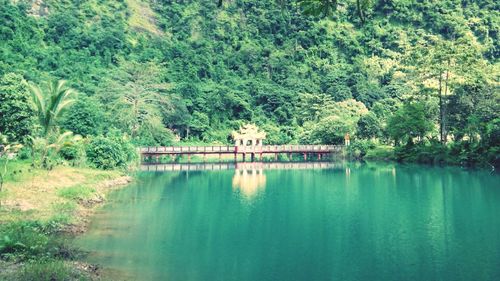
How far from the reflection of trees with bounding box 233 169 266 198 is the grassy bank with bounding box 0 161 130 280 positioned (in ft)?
22.0

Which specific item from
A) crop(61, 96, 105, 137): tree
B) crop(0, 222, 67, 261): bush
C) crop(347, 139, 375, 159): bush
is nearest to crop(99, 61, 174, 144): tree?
crop(61, 96, 105, 137): tree

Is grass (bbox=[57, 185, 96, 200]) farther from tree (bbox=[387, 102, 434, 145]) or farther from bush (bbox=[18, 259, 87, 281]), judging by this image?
tree (bbox=[387, 102, 434, 145])

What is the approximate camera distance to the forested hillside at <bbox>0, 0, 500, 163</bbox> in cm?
4275

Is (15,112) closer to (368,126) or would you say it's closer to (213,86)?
(368,126)

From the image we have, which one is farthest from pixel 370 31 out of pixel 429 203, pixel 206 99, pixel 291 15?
pixel 429 203

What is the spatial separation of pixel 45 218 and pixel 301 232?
742 centimetres

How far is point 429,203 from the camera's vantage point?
21219mm

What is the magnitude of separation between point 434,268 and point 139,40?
7931 cm

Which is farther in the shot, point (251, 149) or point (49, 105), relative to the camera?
point (251, 149)

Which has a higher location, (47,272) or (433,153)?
(433,153)

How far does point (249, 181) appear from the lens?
31.8m

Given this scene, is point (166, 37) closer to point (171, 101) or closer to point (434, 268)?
point (171, 101)

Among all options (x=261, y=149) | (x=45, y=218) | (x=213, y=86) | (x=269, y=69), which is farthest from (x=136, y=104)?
(x=269, y=69)

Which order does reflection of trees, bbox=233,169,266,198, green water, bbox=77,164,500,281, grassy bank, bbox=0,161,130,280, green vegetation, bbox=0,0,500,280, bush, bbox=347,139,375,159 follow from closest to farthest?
grassy bank, bbox=0,161,130,280, green water, bbox=77,164,500,281, green vegetation, bbox=0,0,500,280, reflection of trees, bbox=233,169,266,198, bush, bbox=347,139,375,159
